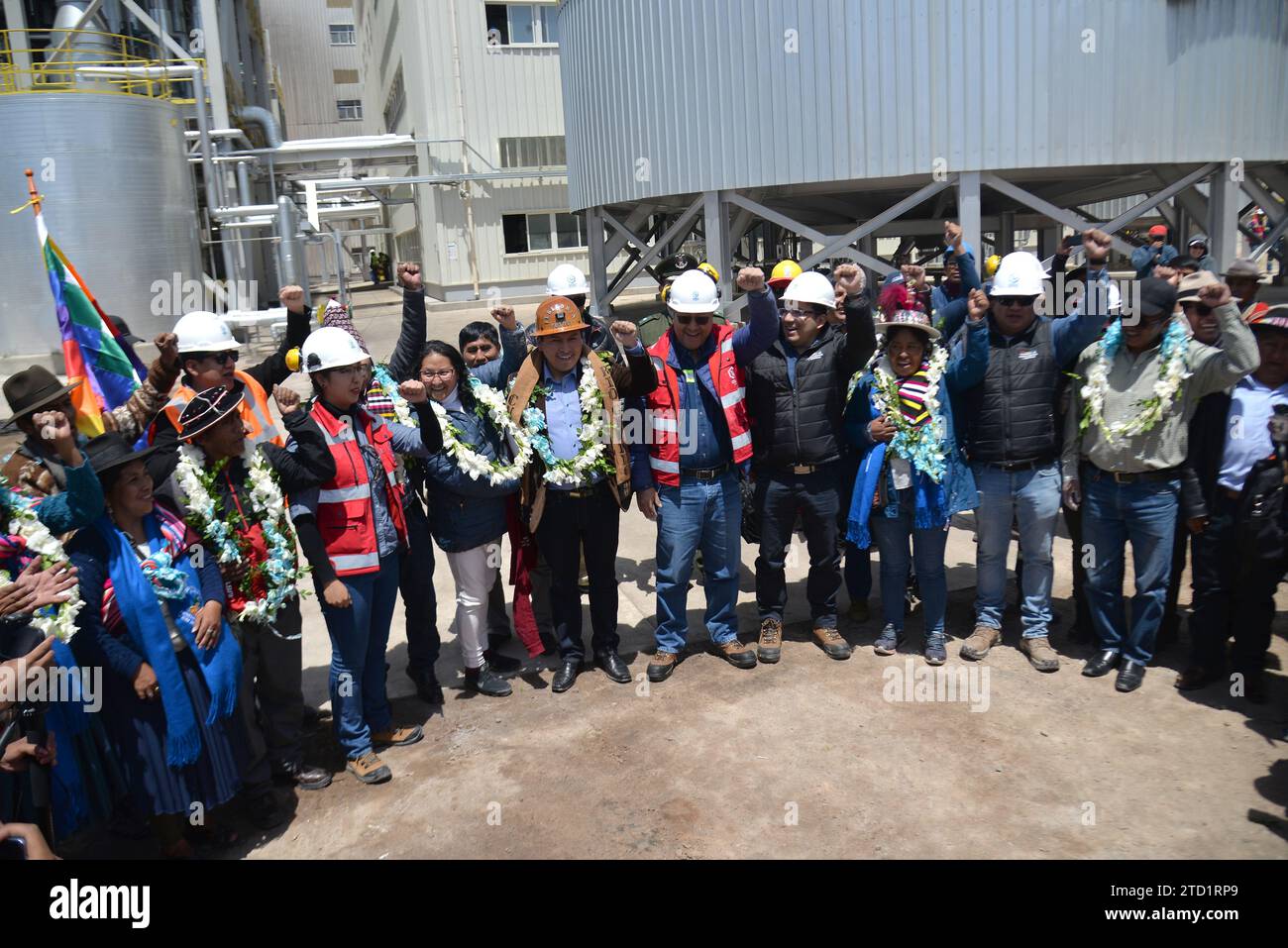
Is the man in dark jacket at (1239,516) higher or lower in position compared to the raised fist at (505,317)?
lower

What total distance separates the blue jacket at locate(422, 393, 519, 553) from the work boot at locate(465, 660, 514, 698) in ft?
2.48

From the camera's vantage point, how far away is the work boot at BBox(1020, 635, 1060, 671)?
5070mm

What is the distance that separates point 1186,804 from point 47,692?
182 inches

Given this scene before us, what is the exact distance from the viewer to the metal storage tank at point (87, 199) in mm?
17625

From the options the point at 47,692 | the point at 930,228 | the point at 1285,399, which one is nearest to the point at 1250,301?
the point at 1285,399

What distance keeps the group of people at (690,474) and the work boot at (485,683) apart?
2cm

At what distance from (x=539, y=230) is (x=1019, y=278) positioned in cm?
2515

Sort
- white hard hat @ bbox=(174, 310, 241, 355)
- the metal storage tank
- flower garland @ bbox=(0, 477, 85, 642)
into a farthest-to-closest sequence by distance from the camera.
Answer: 1. the metal storage tank
2. white hard hat @ bbox=(174, 310, 241, 355)
3. flower garland @ bbox=(0, 477, 85, 642)

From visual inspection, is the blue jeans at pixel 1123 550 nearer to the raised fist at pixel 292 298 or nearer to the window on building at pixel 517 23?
the raised fist at pixel 292 298

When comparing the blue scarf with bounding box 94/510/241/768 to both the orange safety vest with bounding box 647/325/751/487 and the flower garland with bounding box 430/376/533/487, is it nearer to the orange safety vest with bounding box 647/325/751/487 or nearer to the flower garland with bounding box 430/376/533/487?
the flower garland with bounding box 430/376/533/487

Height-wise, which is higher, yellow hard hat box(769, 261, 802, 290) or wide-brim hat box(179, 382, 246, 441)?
yellow hard hat box(769, 261, 802, 290)

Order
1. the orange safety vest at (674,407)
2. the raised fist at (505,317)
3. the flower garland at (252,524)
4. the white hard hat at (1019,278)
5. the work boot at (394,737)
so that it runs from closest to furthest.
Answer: the flower garland at (252,524) → the work boot at (394,737) → the white hard hat at (1019,278) → the orange safety vest at (674,407) → the raised fist at (505,317)

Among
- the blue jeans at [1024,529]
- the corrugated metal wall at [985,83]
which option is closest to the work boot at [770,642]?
the blue jeans at [1024,529]

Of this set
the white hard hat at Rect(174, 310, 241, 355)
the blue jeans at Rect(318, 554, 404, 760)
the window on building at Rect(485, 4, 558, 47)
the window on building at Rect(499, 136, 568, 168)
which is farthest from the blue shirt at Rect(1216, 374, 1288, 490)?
the window on building at Rect(485, 4, 558, 47)
